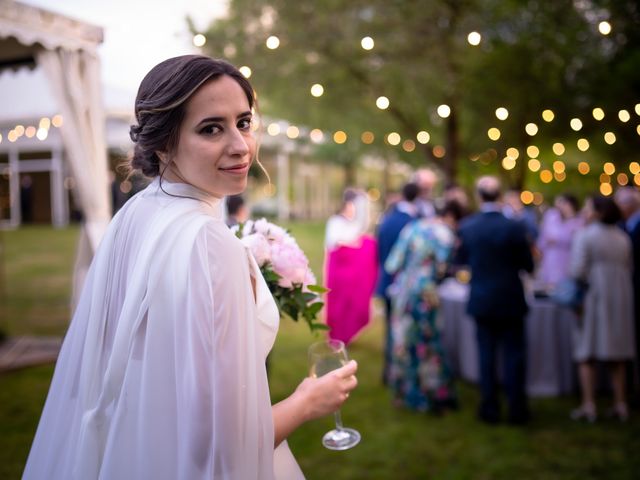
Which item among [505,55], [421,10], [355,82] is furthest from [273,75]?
[505,55]

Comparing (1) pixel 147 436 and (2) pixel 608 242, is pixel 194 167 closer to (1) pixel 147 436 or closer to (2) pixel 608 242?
(1) pixel 147 436

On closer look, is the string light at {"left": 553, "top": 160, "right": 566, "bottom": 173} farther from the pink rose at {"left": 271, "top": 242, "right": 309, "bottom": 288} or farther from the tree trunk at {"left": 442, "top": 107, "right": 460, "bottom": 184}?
the pink rose at {"left": 271, "top": 242, "right": 309, "bottom": 288}

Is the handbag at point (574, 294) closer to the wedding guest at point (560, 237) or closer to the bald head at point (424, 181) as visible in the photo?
the bald head at point (424, 181)

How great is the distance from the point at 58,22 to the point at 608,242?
5.85 m

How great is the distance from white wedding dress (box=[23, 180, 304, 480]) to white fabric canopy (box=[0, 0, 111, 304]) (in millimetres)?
4653

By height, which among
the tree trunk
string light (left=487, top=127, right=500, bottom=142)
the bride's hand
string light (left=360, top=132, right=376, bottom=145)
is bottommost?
the bride's hand

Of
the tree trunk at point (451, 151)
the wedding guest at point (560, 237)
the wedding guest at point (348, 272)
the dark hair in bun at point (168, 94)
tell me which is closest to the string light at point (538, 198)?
the tree trunk at point (451, 151)

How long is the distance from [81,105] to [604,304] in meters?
5.60

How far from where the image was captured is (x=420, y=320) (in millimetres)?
5617

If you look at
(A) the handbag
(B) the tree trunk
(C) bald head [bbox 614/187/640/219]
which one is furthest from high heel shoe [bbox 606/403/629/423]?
(B) the tree trunk

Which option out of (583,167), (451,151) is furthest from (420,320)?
(583,167)

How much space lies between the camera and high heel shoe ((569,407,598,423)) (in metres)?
5.24

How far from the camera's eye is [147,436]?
4.25 ft

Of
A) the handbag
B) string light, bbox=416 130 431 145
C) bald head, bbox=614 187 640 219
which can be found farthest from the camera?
string light, bbox=416 130 431 145
